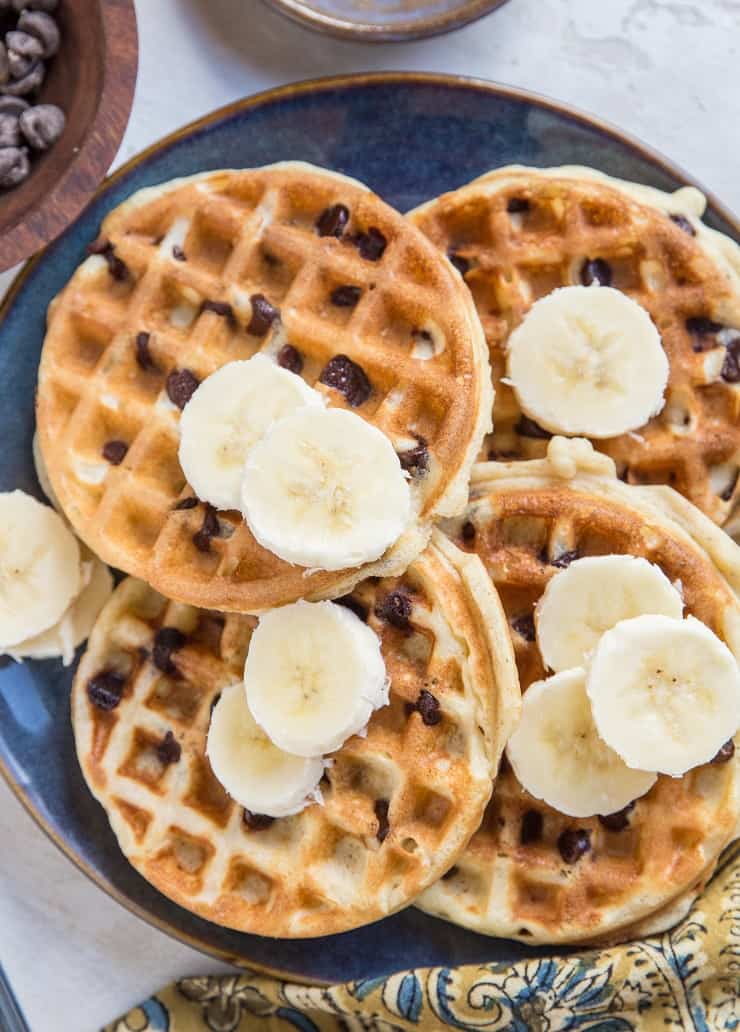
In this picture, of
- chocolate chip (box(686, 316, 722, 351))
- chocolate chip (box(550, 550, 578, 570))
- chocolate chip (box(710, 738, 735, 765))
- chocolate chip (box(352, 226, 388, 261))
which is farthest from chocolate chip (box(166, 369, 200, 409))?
chocolate chip (box(710, 738, 735, 765))

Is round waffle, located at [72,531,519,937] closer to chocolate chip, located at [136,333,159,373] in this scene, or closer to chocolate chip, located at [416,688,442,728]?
chocolate chip, located at [416,688,442,728]

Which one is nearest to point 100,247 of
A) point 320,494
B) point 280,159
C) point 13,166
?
point 13,166

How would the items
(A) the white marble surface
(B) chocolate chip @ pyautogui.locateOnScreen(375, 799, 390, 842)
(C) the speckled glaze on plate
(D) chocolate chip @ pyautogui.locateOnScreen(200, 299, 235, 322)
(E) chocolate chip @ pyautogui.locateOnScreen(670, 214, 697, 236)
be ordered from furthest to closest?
(A) the white marble surface < (C) the speckled glaze on plate < (E) chocolate chip @ pyautogui.locateOnScreen(670, 214, 697, 236) < (D) chocolate chip @ pyautogui.locateOnScreen(200, 299, 235, 322) < (B) chocolate chip @ pyautogui.locateOnScreen(375, 799, 390, 842)

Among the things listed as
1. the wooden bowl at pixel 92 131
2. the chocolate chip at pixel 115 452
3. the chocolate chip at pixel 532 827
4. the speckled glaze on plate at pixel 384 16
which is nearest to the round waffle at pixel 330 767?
the chocolate chip at pixel 532 827

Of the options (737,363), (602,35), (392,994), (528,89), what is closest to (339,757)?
(392,994)

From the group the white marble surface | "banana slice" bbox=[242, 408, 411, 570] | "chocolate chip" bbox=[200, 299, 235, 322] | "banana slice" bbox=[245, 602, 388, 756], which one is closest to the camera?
"banana slice" bbox=[242, 408, 411, 570]

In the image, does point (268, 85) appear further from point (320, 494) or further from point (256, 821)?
point (256, 821)

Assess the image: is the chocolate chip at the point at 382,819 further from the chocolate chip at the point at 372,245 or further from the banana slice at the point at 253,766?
the chocolate chip at the point at 372,245
